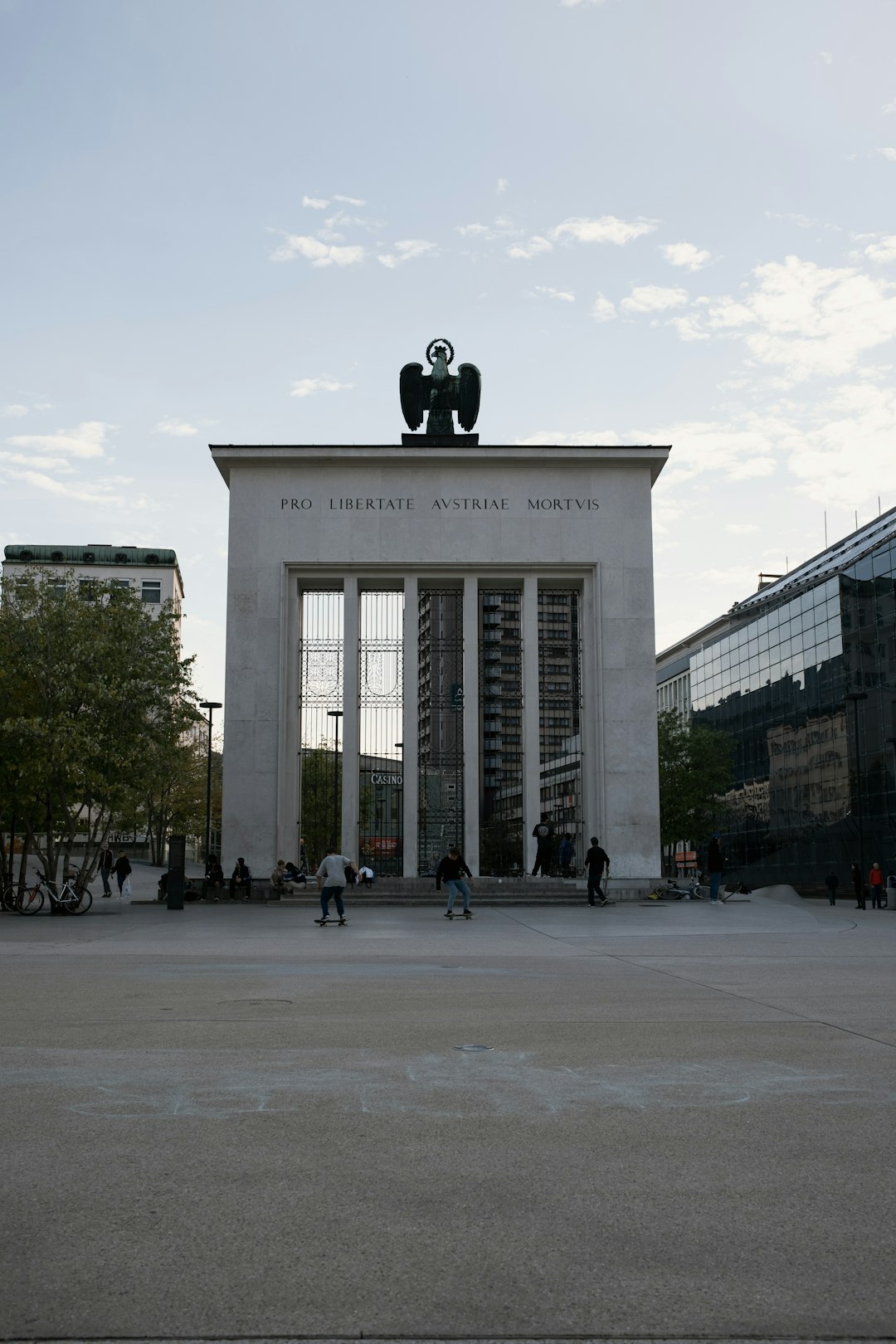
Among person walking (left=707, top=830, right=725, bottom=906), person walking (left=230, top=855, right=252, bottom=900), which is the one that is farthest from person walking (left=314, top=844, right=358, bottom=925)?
person walking (left=230, top=855, right=252, bottom=900)

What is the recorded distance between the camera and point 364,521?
40969mm

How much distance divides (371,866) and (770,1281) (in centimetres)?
3589

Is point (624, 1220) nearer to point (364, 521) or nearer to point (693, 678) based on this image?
point (364, 521)

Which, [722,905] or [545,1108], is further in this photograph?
[722,905]

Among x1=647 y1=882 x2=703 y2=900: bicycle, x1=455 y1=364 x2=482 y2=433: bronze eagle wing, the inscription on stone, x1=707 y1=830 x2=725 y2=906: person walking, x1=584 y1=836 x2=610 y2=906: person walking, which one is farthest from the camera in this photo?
x1=455 y1=364 x2=482 y2=433: bronze eagle wing

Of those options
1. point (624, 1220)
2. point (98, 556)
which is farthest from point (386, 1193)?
point (98, 556)

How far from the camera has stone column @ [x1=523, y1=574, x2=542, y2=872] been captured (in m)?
39.2

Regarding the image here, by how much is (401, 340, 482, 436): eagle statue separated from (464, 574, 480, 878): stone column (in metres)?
7.27

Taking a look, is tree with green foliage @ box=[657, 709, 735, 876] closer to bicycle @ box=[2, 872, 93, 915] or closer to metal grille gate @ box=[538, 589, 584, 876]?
metal grille gate @ box=[538, 589, 584, 876]

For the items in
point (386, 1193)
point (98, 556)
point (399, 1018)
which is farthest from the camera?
point (98, 556)

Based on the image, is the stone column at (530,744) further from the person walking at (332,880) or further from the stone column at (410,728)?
the person walking at (332,880)

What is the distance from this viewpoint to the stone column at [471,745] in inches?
1521

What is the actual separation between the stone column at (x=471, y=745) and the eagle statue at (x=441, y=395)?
7271 mm

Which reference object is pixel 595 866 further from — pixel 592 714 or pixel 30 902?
pixel 30 902
